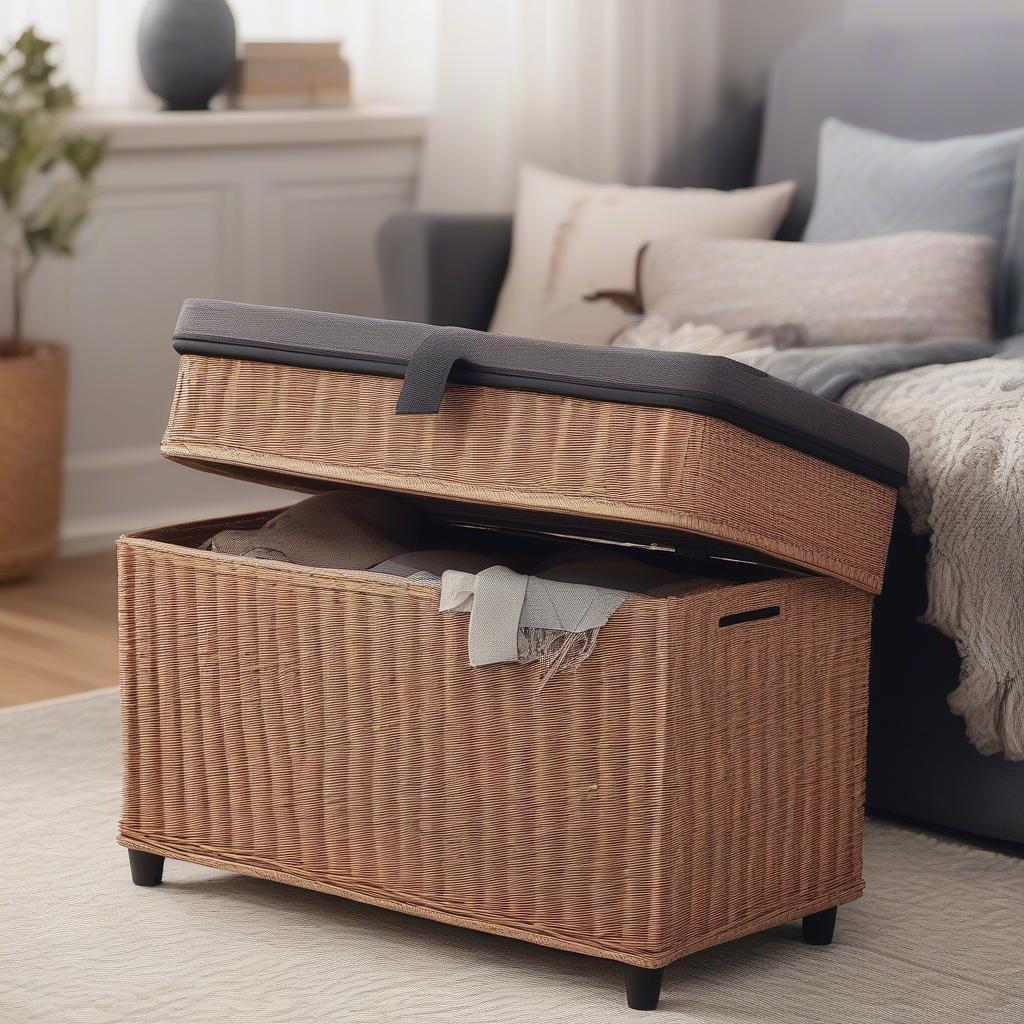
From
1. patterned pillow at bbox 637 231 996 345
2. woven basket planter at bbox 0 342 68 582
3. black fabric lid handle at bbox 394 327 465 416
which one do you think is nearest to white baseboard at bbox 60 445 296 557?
woven basket planter at bbox 0 342 68 582

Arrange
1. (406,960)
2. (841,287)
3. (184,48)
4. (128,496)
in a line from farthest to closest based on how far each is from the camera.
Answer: (128,496) → (184,48) → (841,287) → (406,960)

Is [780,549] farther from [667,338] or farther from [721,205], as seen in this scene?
[721,205]

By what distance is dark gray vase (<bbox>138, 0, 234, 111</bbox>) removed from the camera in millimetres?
3180

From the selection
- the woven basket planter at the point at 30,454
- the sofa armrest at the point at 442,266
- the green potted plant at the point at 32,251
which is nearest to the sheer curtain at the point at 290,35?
the green potted plant at the point at 32,251

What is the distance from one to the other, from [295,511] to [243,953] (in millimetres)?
416

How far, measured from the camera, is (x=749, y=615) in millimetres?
1495

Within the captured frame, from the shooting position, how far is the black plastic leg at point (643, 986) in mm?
1430

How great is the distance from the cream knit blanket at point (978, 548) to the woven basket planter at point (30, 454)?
1619mm

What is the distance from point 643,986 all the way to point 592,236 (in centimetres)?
159

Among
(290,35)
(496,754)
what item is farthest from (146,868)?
(290,35)

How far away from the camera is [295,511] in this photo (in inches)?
67.0

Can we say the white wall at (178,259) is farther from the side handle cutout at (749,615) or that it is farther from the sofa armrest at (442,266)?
the side handle cutout at (749,615)

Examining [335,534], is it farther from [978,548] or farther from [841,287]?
[841,287]

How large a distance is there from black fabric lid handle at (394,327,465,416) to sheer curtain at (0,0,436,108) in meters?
1.96
